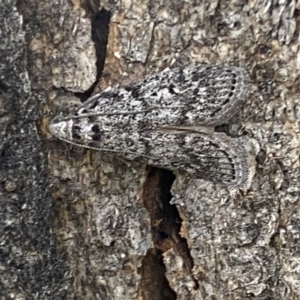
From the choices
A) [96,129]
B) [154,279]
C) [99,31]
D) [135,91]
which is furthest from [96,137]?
[154,279]

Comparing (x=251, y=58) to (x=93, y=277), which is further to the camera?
(x=93, y=277)

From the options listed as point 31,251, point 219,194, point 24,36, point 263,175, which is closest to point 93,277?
point 31,251

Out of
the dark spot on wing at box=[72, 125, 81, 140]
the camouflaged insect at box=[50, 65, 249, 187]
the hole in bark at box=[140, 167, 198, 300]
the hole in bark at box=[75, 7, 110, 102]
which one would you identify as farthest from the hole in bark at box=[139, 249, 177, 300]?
the hole in bark at box=[75, 7, 110, 102]

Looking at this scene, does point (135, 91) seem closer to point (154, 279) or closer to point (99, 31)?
point (99, 31)

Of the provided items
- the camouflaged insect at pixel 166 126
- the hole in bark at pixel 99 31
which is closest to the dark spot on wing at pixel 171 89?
the camouflaged insect at pixel 166 126

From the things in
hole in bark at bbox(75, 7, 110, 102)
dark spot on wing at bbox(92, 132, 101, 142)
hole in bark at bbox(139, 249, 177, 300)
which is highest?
hole in bark at bbox(75, 7, 110, 102)

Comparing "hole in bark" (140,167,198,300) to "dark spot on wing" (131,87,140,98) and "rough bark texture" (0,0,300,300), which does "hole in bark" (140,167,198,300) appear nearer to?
"rough bark texture" (0,0,300,300)

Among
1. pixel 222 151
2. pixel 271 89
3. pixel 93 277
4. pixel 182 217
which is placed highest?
pixel 271 89

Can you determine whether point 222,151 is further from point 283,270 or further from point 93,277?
point 93,277

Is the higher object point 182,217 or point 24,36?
point 24,36
